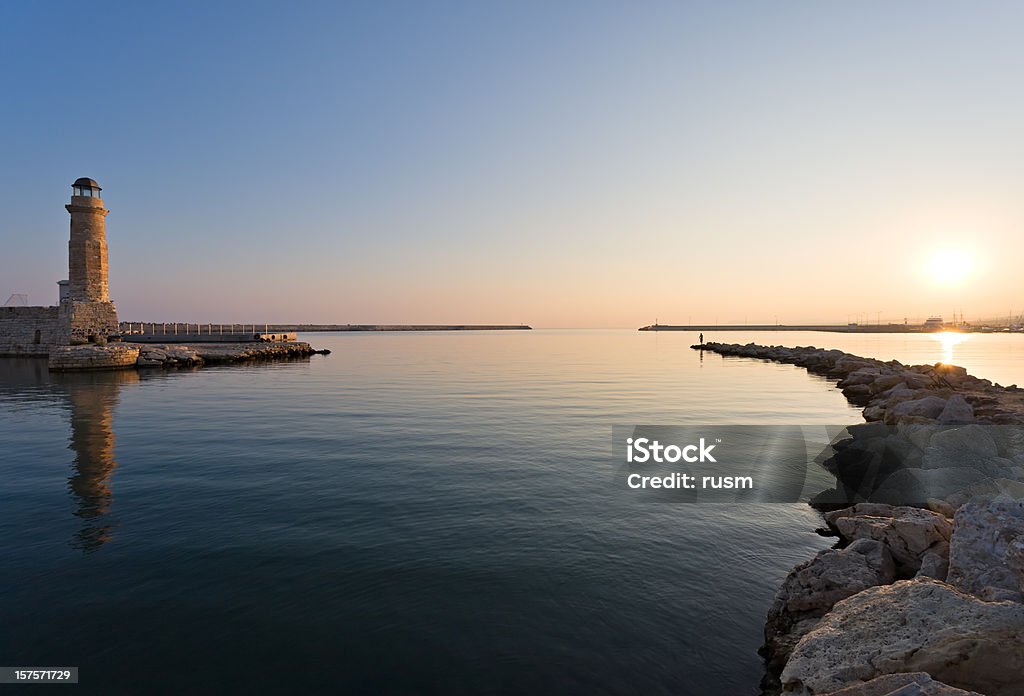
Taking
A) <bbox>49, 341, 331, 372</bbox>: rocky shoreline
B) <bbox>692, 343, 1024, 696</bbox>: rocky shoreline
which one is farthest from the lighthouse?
<bbox>692, 343, 1024, 696</bbox>: rocky shoreline

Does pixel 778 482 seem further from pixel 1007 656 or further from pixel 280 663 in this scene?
pixel 280 663

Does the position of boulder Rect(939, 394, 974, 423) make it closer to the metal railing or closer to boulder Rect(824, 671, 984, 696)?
boulder Rect(824, 671, 984, 696)

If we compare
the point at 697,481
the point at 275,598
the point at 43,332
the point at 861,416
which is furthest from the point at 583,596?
the point at 43,332

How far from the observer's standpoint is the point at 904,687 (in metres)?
3.45

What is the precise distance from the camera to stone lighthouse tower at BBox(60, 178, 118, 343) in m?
44.0

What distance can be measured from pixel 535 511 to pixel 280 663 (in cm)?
513

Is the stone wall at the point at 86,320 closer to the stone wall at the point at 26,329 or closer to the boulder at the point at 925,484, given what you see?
the stone wall at the point at 26,329

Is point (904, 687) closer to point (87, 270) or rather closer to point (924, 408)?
point (924, 408)

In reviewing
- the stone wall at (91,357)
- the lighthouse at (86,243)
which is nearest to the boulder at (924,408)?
the stone wall at (91,357)

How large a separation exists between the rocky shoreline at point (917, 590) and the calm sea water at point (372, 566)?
2.69ft

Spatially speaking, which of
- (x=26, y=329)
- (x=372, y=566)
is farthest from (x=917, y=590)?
(x=26, y=329)

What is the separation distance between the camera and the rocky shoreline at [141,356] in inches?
1545

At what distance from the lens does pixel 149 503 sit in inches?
399

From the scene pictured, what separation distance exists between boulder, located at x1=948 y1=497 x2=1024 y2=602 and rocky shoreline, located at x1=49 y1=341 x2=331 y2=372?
162 feet
